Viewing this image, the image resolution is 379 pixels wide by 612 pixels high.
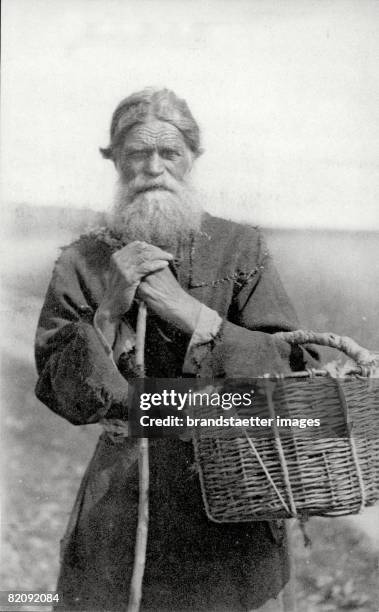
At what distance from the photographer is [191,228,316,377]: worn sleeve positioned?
2.05 m

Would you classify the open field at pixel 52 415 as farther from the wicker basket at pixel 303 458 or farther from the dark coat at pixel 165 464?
the wicker basket at pixel 303 458

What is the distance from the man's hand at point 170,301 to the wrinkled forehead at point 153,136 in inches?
15.9

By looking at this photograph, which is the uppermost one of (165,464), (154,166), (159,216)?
(154,166)

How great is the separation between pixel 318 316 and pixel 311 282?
113 mm

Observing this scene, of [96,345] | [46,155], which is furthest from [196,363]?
[46,155]

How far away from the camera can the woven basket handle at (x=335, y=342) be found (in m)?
1.93

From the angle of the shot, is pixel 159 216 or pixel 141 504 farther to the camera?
pixel 159 216

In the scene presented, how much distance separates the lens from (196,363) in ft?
6.85

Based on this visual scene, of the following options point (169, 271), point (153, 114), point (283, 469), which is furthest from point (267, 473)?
point (153, 114)

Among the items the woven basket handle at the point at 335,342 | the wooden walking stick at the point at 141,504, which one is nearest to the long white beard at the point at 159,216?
the wooden walking stick at the point at 141,504

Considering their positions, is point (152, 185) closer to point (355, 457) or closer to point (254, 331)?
point (254, 331)

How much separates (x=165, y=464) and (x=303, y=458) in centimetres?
50

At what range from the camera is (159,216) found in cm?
224

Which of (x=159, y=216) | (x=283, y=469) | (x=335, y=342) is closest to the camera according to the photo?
(x=283, y=469)
